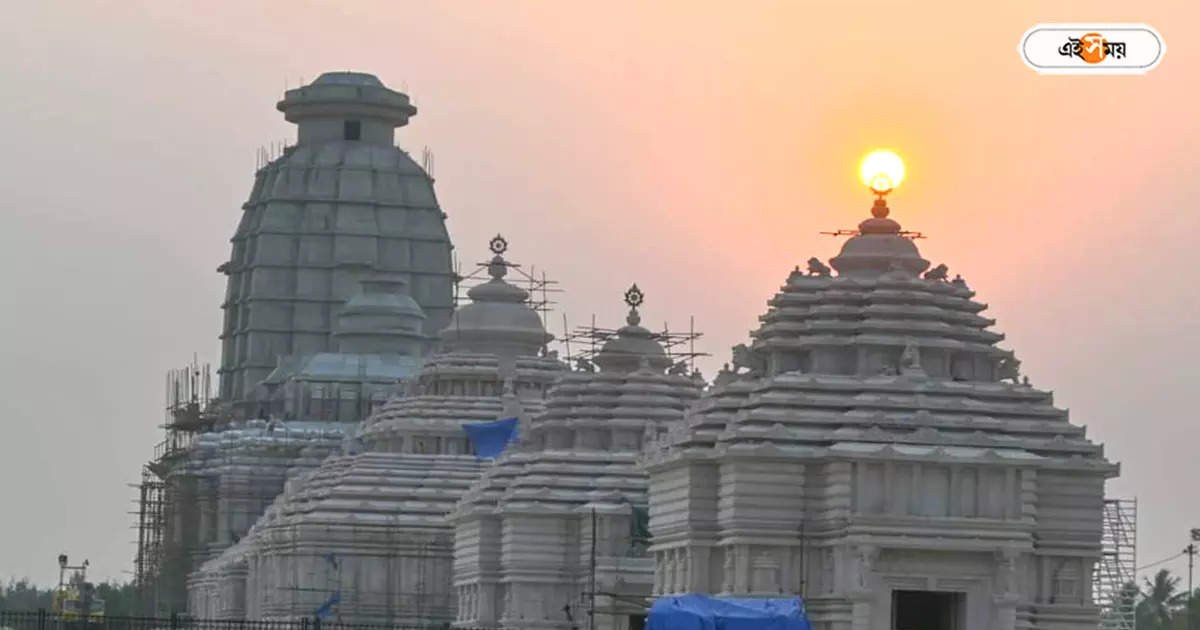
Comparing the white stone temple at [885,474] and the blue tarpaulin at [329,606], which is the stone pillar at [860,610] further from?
the blue tarpaulin at [329,606]

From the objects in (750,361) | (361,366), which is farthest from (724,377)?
(361,366)

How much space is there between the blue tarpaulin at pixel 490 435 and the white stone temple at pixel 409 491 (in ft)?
1.88

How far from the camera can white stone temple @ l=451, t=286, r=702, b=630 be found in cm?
12219

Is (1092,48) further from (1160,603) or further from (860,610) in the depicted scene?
(1160,603)

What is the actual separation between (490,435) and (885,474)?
161 feet

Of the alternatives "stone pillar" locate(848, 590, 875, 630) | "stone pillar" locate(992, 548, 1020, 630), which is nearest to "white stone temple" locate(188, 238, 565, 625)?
"stone pillar" locate(992, 548, 1020, 630)

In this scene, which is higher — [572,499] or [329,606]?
[572,499]

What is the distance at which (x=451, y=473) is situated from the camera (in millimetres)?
150375

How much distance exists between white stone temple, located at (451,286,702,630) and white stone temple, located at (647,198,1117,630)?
53.3 ft

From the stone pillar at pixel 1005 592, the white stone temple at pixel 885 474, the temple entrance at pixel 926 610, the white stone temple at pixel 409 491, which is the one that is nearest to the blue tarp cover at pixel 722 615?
the white stone temple at pixel 885 474

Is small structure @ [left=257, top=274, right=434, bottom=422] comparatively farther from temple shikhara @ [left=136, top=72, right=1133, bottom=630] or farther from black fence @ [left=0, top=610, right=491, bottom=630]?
black fence @ [left=0, top=610, right=491, bottom=630]

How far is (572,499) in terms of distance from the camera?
4929 inches

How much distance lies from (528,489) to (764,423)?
26.2 meters

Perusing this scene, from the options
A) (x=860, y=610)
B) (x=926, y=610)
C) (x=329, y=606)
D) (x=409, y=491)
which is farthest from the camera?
(x=409, y=491)
